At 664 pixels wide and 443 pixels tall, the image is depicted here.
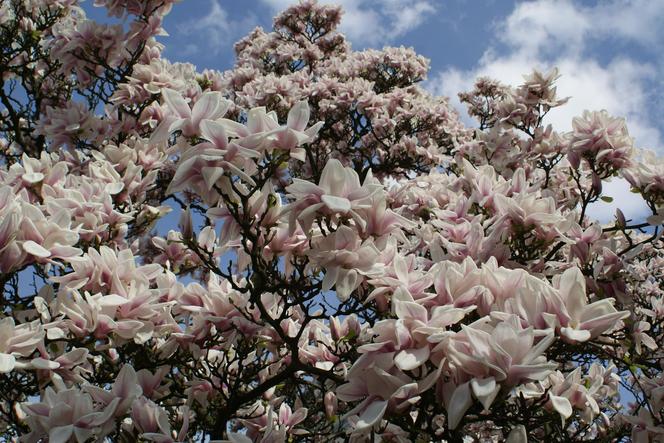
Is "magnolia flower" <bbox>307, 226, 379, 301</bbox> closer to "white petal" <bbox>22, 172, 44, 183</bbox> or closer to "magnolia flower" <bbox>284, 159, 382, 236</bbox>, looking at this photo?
"magnolia flower" <bbox>284, 159, 382, 236</bbox>

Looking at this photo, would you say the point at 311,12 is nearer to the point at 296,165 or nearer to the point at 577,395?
the point at 296,165

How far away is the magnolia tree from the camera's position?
78.4 inches

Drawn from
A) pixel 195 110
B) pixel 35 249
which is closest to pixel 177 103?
pixel 195 110

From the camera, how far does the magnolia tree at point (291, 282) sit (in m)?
1.99

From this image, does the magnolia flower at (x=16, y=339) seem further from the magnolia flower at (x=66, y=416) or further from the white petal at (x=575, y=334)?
the white petal at (x=575, y=334)

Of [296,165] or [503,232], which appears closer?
[503,232]

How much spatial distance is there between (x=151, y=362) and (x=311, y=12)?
11.6 metres

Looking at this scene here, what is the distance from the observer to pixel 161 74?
469cm

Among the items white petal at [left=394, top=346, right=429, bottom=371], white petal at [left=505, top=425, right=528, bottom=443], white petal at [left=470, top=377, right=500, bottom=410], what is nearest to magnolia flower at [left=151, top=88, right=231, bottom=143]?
white petal at [left=394, top=346, right=429, bottom=371]

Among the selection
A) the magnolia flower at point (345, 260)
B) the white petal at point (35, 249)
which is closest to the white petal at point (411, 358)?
the magnolia flower at point (345, 260)

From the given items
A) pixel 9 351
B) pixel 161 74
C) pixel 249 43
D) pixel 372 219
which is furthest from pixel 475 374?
pixel 249 43

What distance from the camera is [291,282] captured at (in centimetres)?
271

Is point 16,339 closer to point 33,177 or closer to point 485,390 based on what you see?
point 33,177

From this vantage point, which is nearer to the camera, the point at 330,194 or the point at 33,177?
the point at 330,194
